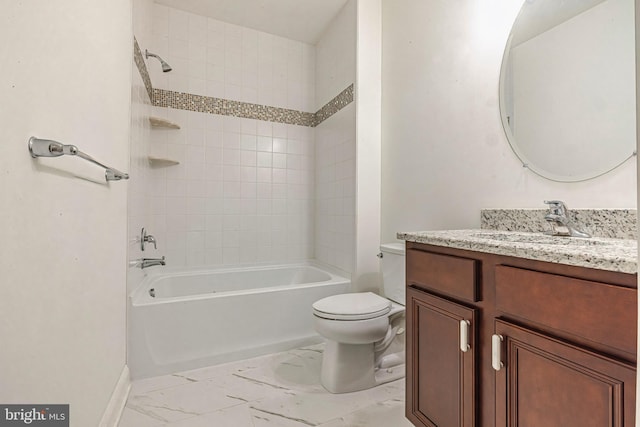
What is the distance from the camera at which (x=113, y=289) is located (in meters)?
1.34

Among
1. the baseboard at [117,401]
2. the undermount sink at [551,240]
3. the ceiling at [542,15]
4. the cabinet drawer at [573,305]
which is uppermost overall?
the ceiling at [542,15]

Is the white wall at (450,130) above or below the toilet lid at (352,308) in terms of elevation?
above

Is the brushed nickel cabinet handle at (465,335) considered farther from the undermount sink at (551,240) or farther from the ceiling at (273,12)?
the ceiling at (273,12)

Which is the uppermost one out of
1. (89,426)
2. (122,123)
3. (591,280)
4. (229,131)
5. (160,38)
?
(160,38)

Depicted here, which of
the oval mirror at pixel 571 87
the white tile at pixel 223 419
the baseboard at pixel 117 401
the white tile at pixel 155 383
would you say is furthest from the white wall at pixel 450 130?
the baseboard at pixel 117 401

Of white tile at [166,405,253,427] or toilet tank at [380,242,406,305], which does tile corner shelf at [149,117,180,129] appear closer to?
toilet tank at [380,242,406,305]

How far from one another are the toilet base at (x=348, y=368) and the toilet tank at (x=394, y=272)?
1.13ft

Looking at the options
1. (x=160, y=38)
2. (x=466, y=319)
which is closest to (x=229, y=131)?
(x=160, y=38)

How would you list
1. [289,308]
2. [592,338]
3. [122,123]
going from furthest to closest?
[289,308], [122,123], [592,338]

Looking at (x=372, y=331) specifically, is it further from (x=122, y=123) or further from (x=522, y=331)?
(x=122, y=123)

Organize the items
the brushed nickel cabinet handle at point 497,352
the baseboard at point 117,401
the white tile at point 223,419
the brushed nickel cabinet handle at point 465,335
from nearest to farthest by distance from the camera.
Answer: the brushed nickel cabinet handle at point 497,352
the brushed nickel cabinet handle at point 465,335
the baseboard at point 117,401
the white tile at point 223,419

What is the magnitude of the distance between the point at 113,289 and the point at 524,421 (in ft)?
5.24

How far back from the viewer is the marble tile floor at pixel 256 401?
1.33 metres

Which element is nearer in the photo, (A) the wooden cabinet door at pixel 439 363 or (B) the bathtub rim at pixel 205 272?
(A) the wooden cabinet door at pixel 439 363
